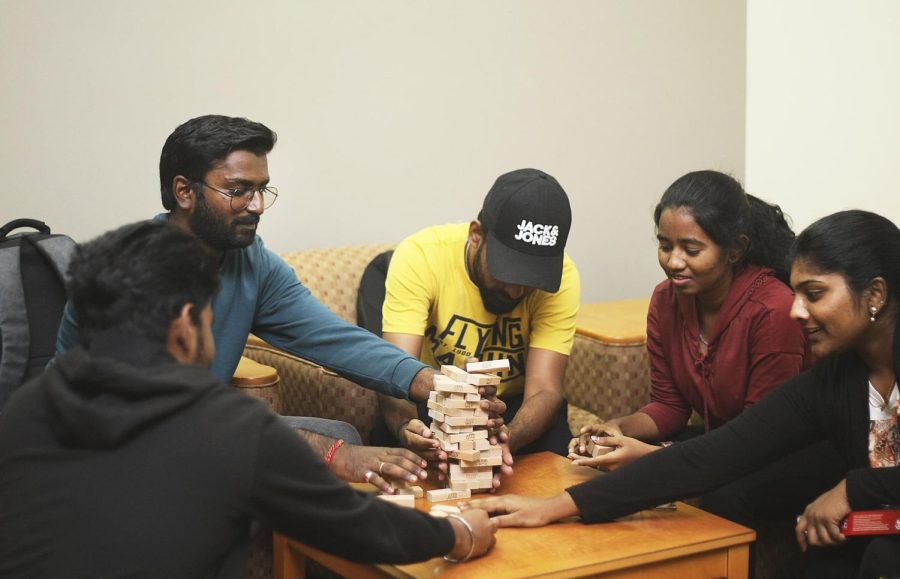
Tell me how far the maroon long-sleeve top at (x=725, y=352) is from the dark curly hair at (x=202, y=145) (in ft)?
4.45

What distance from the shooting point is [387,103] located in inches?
161

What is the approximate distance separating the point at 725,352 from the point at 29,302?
201 centimetres

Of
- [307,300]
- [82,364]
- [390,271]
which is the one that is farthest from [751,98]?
[82,364]

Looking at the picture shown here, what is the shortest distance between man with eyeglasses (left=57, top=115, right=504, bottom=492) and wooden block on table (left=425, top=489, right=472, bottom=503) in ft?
0.47

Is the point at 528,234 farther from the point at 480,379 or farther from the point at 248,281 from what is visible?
the point at 248,281

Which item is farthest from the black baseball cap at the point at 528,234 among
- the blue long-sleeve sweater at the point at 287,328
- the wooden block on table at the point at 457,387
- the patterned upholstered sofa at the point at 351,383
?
the patterned upholstered sofa at the point at 351,383

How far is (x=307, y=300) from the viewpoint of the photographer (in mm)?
3010

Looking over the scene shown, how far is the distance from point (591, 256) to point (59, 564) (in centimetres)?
347

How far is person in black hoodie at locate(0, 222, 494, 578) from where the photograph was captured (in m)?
1.54

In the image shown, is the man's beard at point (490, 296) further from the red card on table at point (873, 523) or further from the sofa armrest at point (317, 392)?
the red card on table at point (873, 523)

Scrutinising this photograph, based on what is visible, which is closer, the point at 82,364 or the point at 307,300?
the point at 82,364

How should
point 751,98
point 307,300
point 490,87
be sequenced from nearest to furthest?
1. point 307,300
2. point 751,98
3. point 490,87

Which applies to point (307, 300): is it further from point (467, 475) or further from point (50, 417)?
point (50, 417)

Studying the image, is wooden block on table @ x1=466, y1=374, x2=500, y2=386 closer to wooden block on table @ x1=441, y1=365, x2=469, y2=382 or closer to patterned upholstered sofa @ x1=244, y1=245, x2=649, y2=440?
wooden block on table @ x1=441, y1=365, x2=469, y2=382
